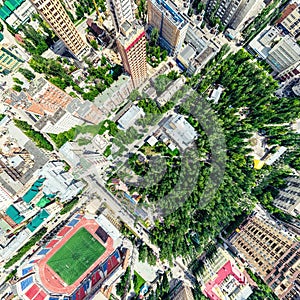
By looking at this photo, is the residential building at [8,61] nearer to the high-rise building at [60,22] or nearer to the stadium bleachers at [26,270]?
the high-rise building at [60,22]

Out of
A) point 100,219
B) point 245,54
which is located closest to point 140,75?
point 245,54

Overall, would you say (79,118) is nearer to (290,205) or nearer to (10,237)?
(10,237)

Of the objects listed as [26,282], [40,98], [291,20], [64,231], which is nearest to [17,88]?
[40,98]

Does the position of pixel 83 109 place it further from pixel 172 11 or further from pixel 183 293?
pixel 183 293

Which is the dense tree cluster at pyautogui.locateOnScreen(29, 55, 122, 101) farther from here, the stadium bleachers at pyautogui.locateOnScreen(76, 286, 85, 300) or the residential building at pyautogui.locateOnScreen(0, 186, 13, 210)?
the stadium bleachers at pyautogui.locateOnScreen(76, 286, 85, 300)

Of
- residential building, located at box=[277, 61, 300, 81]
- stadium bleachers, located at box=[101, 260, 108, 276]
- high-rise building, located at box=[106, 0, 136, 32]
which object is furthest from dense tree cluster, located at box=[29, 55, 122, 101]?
residential building, located at box=[277, 61, 300, 81]
